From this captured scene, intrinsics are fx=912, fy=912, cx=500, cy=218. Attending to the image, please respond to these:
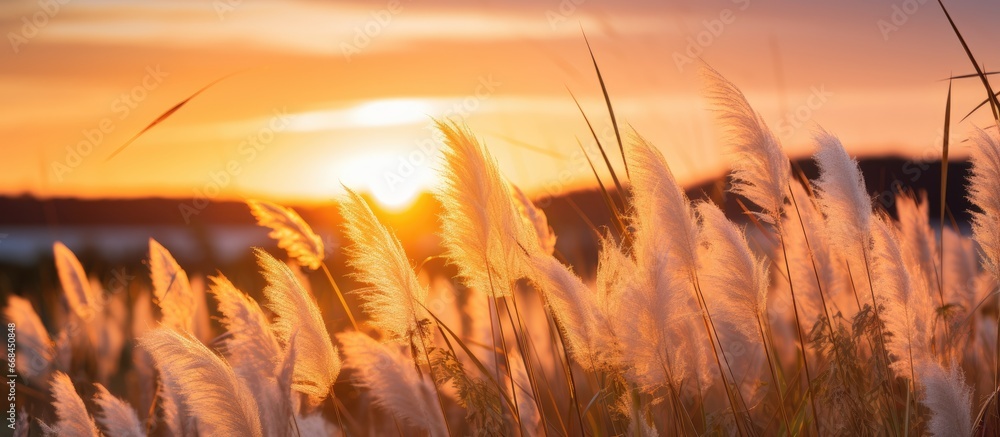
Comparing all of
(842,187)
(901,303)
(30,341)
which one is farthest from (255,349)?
(30,341)

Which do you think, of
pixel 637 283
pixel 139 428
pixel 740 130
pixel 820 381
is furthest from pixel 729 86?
pixel 139 428

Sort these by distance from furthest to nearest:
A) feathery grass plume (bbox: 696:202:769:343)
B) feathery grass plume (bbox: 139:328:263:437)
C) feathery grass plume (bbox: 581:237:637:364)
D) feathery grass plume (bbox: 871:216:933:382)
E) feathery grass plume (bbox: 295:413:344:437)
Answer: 1. feathery grass plume (bbox: 295:413:344:437)
2. feathery grass plume (bbox: 871:216:933:382)
3. feathery grass plume (bbox: 696:202:769:343)
4. feathery grass plume (bbox: 581:237:637:364)
5. feathery grass plume (bbox: 139:328:263:437)

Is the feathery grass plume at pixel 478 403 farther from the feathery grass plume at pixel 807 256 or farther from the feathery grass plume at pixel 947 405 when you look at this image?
the feathery grass plume at pixel 807 256

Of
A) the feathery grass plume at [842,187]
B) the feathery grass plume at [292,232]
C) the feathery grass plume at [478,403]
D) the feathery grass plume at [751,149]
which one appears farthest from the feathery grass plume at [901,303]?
the feathery grass plume at [292,232]

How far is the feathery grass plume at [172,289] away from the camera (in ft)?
10.5

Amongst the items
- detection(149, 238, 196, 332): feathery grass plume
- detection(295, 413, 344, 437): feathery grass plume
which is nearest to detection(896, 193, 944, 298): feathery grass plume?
detection(295, 413, 344, 437): feathery grass plume

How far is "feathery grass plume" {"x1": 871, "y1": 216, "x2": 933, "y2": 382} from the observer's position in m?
2.57

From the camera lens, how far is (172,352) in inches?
82.0

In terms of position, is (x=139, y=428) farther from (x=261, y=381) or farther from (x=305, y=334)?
(x=305, y=334)

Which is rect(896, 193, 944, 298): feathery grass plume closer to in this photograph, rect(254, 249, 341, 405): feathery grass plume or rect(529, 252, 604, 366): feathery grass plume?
rect(529, 252, 604, 366): feathery grass plume

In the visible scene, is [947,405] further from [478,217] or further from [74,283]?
[74,283]

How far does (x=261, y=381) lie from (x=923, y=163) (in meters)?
3.65

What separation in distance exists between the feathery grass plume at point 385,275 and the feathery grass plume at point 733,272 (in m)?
0.76

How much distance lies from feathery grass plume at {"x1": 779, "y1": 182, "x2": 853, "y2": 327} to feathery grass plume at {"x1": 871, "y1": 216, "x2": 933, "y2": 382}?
0.36 m
